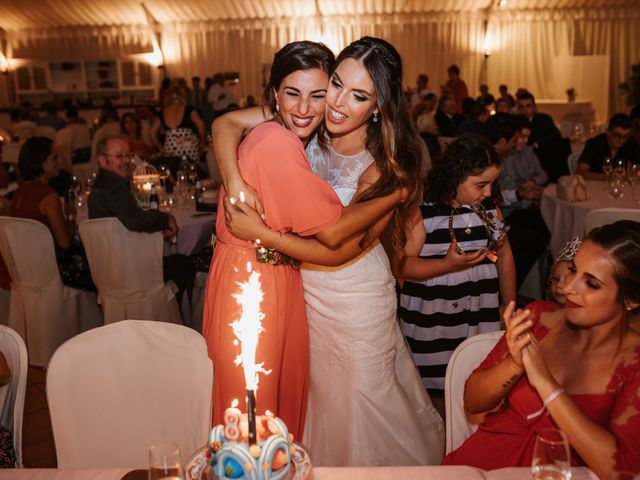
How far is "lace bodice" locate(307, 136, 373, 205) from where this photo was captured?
7.44 feet

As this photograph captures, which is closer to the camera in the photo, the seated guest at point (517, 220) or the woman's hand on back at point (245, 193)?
the woman's hand on back at point (245, 193)

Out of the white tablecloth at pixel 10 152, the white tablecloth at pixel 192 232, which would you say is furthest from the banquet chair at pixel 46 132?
the white tablecloth at pixel 192 232

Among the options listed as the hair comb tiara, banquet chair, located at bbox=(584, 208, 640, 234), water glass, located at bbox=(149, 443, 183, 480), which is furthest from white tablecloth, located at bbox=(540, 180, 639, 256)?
water glass, located at bbox=(149, 443, 183, 480)

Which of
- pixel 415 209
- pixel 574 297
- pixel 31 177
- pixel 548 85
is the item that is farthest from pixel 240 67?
pixel 574 297

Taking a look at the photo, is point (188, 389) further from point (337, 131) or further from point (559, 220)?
point (559, 220)

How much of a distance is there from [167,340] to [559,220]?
355 centimetres

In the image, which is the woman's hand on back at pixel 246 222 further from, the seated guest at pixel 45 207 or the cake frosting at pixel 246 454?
the seated guest at pixel 45 207

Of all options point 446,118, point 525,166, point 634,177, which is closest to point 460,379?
point 634,177

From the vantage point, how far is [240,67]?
1552 centimetres

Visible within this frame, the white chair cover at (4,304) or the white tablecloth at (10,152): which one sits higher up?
the white tablecloth at (10,152)

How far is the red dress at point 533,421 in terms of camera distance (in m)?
1.54

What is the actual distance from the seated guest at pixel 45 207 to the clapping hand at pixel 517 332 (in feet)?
10.4

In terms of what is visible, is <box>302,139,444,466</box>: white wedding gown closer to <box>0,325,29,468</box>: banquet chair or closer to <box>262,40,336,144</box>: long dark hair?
<box>262,40,336,144</box>: long dark hair

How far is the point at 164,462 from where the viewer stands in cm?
122
